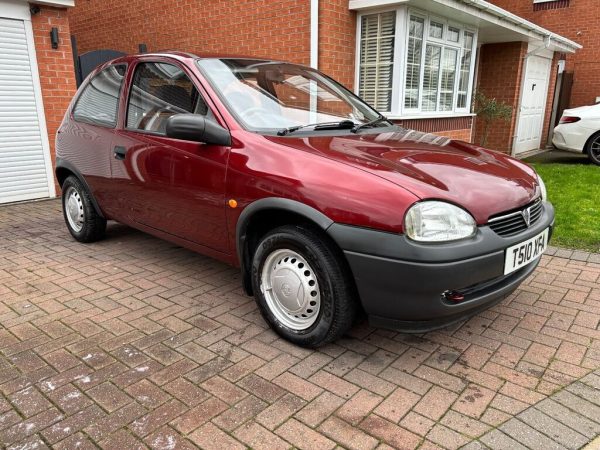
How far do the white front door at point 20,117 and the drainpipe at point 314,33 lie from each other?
13.3ft

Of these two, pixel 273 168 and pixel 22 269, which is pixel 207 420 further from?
pixel 22 269

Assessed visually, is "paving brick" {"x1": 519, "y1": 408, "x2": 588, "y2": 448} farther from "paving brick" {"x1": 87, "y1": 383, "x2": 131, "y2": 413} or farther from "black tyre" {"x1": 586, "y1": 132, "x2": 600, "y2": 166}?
"black tyre" {"x1": 586, "y1": 132, "x2": 600, "y2": 166}

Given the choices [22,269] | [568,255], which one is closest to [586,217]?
[568,255]

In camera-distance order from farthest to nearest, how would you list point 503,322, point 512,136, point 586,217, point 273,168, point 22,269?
point 512,136, point 586,217, point 22,269, point 503,322, point 273,168

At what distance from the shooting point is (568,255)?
4617 millimetres

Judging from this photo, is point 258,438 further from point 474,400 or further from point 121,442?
point 474,400

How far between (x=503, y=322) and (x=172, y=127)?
2577 mm

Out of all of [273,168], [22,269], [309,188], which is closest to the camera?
[309,188]

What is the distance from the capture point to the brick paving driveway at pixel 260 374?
2189mm

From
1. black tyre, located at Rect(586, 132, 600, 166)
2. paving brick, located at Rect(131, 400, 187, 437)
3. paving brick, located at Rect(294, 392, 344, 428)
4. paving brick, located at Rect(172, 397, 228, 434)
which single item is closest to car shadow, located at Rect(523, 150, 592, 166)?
black tyre, located at Rect(586, 132, 600, 166)

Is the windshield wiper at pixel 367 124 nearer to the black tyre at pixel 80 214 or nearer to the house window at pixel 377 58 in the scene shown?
the black tyre at pixel 80 214

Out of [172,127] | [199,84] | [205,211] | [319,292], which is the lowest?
[319,292]

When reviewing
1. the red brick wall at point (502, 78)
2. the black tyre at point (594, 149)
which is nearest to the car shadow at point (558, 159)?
the black tyre at point (594, 149)

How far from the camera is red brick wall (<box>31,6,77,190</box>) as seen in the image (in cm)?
689
